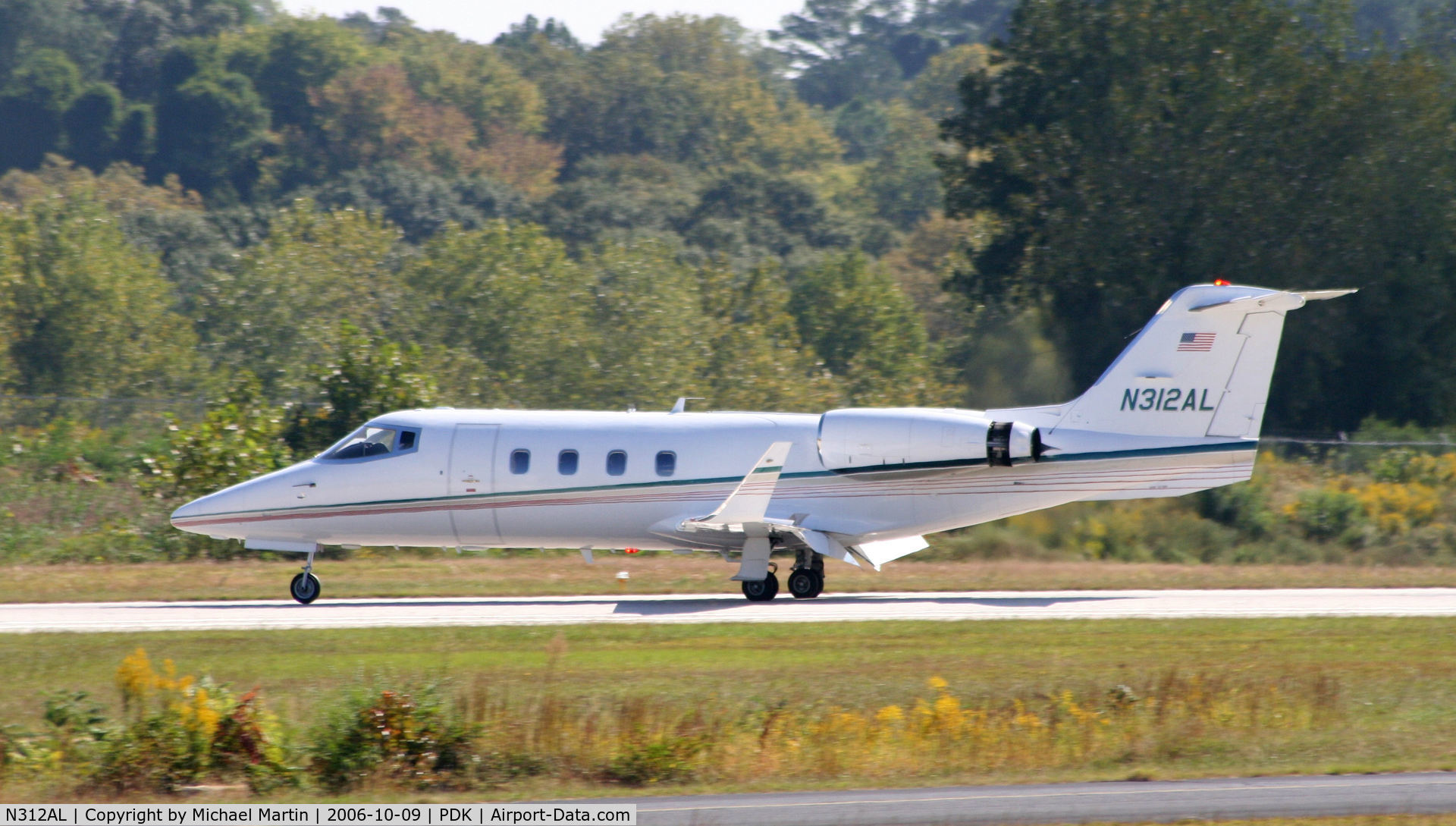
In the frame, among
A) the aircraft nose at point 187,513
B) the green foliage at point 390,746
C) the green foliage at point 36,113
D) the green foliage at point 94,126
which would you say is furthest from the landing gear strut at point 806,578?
the green foliage at point 36,113

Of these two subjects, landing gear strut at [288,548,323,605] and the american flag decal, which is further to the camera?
landing gear strut at [288,548,323,605]

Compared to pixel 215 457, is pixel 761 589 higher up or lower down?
lower down

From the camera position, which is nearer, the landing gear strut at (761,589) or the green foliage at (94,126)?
the landing gear strut at (761,589)

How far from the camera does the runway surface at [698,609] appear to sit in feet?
67.8

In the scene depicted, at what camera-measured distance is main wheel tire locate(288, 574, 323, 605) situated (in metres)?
22.6

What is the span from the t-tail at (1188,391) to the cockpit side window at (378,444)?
31.0 feet

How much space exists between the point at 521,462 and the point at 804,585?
15.2 ft

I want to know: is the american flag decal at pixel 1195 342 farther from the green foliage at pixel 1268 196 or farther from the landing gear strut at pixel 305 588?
the green foliage at pixel 1268 196

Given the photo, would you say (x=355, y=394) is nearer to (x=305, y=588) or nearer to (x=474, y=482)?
(x=474, y=482)

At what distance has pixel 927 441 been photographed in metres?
22.2

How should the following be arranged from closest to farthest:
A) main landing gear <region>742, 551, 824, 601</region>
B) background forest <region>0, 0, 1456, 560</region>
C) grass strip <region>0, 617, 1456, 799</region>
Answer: grass strip <region>0, 617, 1456, 799</region> → main landing gear <region>742, 551, 824, 601</region> → background forest <region>0, 0, 1456, 560</region>

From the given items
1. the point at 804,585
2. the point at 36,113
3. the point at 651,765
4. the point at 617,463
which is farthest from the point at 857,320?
the point at 36,113

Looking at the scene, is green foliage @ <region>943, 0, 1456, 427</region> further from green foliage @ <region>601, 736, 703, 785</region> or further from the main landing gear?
green foliage @ <region>601, 736, 703, 785</region>

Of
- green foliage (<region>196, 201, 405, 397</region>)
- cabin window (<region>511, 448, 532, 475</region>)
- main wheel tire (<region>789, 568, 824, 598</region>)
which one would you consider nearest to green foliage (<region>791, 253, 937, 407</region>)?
green foliage (<region>196, 201, 405, 397</region>)
